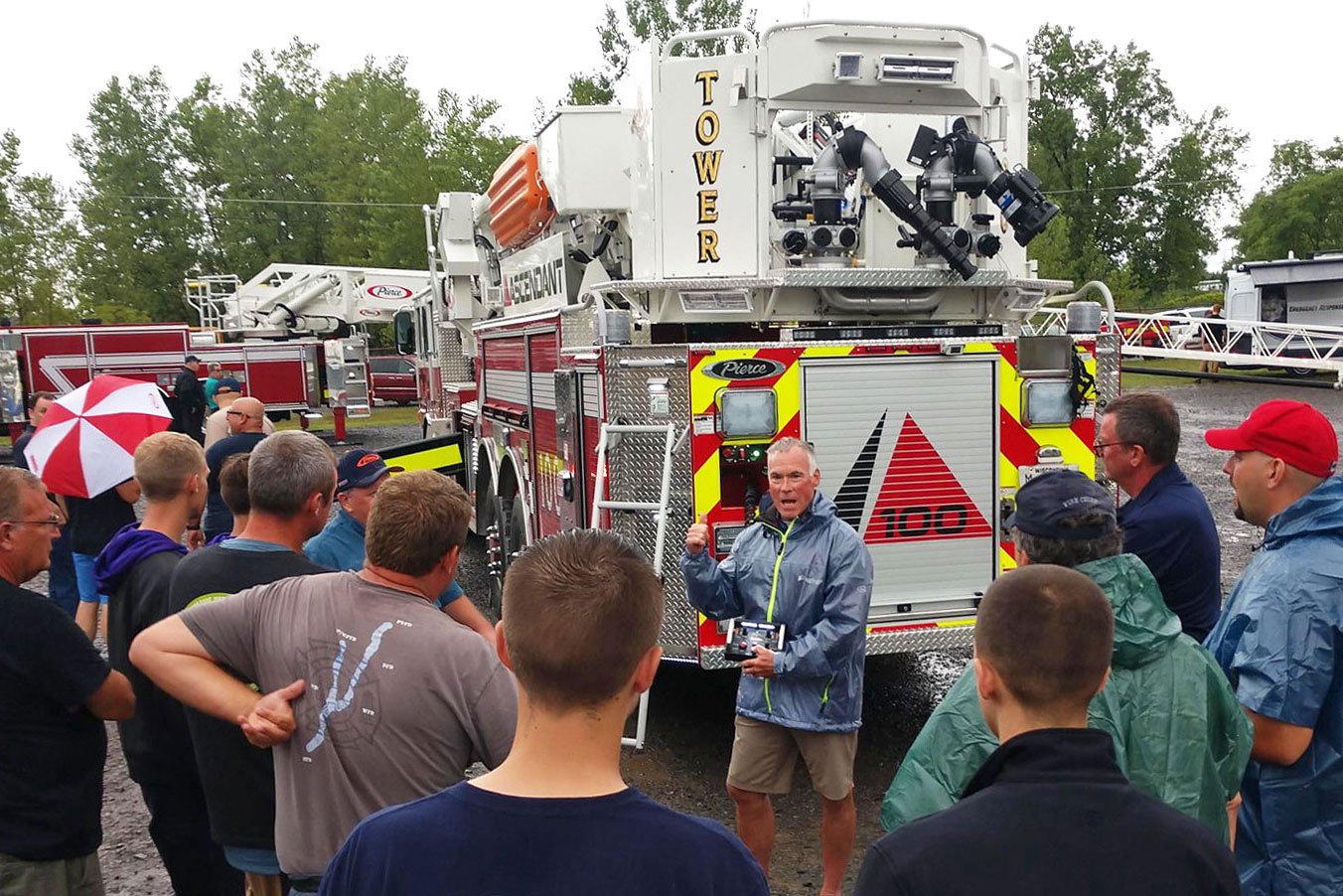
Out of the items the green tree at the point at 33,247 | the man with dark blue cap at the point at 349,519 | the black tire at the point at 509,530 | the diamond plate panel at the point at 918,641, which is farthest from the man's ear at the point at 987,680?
the green tree at the point at 33,247

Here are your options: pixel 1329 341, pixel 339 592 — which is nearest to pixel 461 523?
pixel 339 592

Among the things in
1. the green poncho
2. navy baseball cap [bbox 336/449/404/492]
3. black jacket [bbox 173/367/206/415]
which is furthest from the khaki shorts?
black jacket [bbox 173/367/206/415]

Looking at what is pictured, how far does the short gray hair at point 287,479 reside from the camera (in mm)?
2854

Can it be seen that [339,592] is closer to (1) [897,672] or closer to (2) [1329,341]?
(1) [897,672]

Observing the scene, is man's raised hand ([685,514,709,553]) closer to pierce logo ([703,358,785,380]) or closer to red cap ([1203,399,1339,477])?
pierce logo ([703,358,785,380])

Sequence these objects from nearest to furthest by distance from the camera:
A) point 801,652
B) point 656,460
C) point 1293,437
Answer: point 1293,437
point 801,652
point 656,460

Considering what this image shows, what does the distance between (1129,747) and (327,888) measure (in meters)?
1.57

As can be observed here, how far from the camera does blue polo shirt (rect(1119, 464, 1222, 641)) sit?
3.47m

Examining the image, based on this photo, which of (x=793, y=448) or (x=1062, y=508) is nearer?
(x=1062, y=508)

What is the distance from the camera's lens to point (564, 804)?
1.37 meters

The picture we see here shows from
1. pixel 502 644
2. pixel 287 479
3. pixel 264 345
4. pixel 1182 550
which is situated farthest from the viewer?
pixel 264 345

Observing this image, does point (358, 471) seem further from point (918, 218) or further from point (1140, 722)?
point (918, 218)

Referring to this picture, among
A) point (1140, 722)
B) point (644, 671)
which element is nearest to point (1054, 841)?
point (644, 671)

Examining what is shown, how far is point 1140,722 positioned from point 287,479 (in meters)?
2.18
